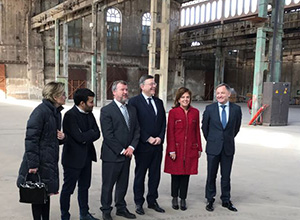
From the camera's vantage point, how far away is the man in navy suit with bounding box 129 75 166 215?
4.03 meters

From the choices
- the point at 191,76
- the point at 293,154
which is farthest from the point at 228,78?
the point at 293,154

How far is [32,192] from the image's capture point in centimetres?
307

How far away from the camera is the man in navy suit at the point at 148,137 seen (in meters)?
4.03

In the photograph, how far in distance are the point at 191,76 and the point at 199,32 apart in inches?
220

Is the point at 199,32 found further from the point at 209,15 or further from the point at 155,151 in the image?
the point at 155,151

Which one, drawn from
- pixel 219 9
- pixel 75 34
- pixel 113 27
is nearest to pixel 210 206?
pixel 219 9

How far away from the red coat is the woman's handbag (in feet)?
5.63

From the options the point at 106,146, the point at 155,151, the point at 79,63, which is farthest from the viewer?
the point at 79,63

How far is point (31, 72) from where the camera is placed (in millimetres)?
24672

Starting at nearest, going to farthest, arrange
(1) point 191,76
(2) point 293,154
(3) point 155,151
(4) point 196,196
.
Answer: (3) point 155,151, (4) point 196,196, (2) point 293,154, (1) point 191,76

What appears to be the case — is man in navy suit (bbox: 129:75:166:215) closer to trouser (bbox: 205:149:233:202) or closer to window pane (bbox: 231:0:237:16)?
trouser (bbox: 205:149:233:202)

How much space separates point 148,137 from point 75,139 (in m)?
1.00

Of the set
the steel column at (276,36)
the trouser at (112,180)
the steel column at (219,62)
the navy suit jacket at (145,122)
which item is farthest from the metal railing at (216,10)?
the trouser at (112,180)

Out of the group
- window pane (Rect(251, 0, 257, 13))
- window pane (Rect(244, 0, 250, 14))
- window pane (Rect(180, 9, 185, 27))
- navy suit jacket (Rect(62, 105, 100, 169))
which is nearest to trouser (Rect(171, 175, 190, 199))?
navy suit jacket (Rect(62, 105, 100, 169))
